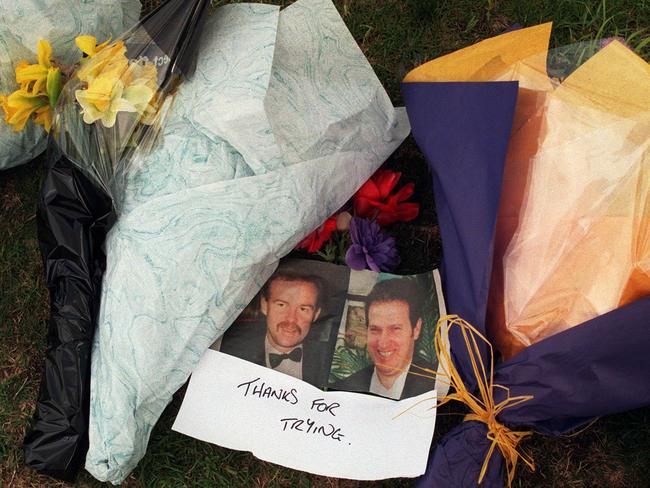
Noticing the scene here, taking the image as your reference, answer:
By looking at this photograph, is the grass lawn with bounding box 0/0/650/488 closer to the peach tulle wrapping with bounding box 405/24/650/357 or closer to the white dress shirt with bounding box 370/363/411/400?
the white dress shirt with bounding box 370/363/411/400

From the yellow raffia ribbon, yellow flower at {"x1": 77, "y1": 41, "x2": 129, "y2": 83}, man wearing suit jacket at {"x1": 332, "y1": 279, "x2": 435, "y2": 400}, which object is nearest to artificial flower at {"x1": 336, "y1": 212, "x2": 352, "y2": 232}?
man wearing suit jacket at {"x1": 332, "y1": 279, "x2": 435, "y2": 400}

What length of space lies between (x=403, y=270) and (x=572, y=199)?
315 millimetres

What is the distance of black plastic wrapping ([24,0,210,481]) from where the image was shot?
827 millimetres

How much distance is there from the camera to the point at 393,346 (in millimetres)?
890

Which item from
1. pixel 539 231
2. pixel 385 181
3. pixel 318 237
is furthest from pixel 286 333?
pixel 539 231

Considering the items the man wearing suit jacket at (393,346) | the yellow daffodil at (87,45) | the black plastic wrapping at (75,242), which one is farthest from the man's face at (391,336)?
the yellow daffodil at (87,45)

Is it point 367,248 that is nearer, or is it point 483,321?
point 483,321

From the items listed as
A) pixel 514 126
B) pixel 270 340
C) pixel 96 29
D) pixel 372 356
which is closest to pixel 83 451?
pixel 270 340

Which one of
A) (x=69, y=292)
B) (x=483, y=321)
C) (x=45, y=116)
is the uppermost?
(x=45, y=116)

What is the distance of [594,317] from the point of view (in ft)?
2.31

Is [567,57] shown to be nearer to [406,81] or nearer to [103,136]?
[406,81]

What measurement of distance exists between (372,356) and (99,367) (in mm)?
335

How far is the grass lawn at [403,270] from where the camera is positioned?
944mm

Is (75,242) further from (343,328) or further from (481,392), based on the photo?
(481,392)
